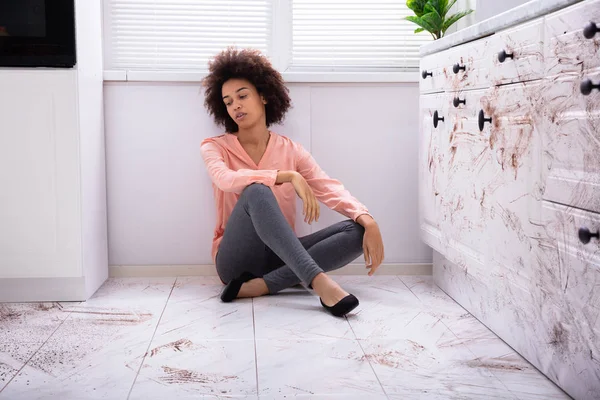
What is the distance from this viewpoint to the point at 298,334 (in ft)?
6.54

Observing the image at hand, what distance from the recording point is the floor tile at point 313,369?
61.6 inches

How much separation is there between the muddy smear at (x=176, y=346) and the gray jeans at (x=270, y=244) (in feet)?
1.65

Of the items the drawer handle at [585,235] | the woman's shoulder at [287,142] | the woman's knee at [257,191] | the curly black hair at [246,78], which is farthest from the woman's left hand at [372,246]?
the drawer handle at [585,235]

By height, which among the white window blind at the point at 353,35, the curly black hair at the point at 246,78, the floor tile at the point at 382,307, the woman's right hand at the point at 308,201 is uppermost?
the white window blind at the point at 353,35

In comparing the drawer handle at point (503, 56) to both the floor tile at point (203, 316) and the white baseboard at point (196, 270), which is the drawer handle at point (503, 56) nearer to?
the floor tile at point (203, 316)

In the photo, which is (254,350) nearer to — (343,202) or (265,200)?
(265,200)

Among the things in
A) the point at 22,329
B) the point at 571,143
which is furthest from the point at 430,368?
the point at 22,329

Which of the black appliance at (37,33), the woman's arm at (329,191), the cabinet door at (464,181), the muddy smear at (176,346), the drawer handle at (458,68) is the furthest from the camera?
the woman's arm at (329,191)

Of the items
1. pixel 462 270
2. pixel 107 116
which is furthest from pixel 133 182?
pixel 462 270

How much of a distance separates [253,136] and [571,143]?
1428mm

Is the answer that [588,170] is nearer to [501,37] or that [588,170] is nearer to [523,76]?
[523,76]

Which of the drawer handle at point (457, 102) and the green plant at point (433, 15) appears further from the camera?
the green plant at point (433, 15)

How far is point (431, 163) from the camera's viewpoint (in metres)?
2.45

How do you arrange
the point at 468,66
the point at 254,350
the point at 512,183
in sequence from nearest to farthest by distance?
1. the point at 512,183
2. the point at 254,350
3. the point at 468,66
